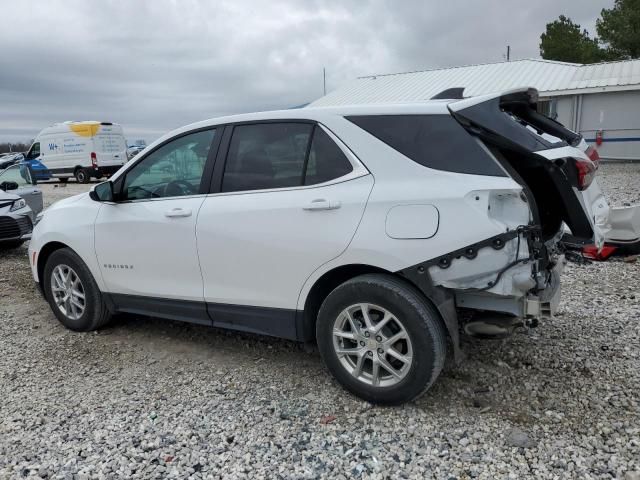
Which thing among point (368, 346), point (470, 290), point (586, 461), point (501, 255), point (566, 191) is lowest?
point (586, 461)

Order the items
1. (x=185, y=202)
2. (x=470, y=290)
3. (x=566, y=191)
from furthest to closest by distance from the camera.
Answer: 1. (x=185, y=202)
2. (x=566, y=191)
3. (x=470, y=290)

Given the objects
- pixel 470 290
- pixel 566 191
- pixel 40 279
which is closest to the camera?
pixel 470 290

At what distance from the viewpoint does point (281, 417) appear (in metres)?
3.16

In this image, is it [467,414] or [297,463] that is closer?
[297,463]

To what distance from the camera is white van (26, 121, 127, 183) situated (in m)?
23.2

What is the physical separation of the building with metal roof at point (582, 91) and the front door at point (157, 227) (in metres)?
16.5

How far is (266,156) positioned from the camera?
3.54 m

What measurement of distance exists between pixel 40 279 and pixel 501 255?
405cm

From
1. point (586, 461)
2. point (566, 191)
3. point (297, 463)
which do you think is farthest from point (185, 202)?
point (586, 461)

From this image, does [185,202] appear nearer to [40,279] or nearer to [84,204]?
[84,204]

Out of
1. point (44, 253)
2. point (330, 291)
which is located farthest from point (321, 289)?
point (44, 253)

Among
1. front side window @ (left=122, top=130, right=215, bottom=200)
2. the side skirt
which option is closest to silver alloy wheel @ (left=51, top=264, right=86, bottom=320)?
the side skirt

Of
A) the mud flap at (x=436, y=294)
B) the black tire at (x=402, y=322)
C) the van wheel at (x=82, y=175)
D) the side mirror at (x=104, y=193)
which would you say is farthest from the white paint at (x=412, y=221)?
the van wheel at (x=82, y=175)

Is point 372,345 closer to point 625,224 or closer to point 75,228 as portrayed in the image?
point 75,228
